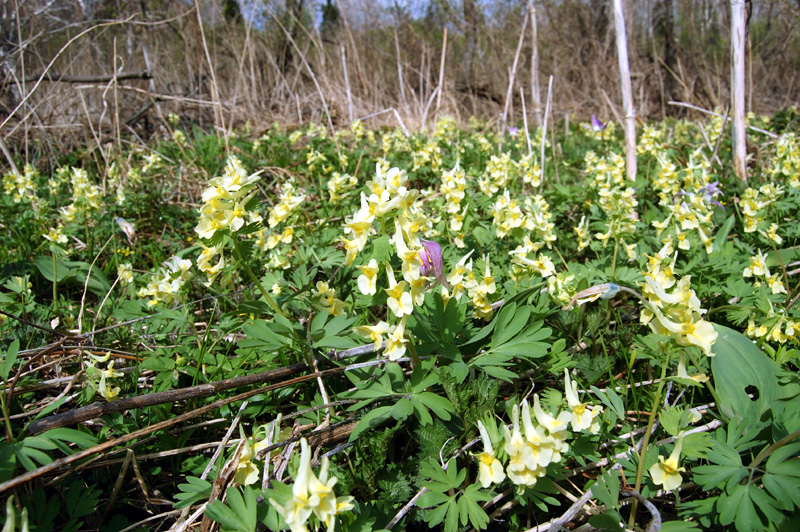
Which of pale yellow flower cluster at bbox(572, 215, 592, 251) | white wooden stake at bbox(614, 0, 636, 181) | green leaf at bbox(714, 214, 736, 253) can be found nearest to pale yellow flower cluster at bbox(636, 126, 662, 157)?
white wooden stake at bbox(614, 0, 636, 181)

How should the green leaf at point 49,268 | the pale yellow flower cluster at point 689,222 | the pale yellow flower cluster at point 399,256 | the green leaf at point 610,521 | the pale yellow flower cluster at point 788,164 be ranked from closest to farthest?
the green leaf at point 610,521 → the pale yellow flower cluster at point 399,256 → the pale yellow flower cluster at point 689,222 → the green leaf at point 49,268 → the pale yellow flower cluster at point 788,164

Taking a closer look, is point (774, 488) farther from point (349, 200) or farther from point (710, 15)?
point (710, 15)

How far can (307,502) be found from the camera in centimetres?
109

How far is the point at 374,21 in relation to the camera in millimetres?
11070

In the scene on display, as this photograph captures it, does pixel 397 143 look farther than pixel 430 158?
Yes

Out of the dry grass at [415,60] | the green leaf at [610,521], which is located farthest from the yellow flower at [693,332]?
the dry grass at [415,60]

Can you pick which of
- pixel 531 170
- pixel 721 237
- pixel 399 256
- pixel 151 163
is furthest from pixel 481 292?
pixel 151 163

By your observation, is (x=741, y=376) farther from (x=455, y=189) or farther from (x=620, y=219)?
(x=455, y=189)

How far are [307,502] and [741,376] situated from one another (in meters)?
1.47

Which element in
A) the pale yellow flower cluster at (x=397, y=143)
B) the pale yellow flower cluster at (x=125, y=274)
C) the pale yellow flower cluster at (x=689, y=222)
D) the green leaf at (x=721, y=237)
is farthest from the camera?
the pale yellow flower cluster at (x=397, y=143)

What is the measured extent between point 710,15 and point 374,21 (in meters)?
7.60

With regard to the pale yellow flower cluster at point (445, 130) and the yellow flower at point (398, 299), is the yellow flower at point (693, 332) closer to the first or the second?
the yellow flower at point (398, 299)

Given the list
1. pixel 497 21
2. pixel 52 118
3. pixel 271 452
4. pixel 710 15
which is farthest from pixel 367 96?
pixel 271 452

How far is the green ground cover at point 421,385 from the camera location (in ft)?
4.19
